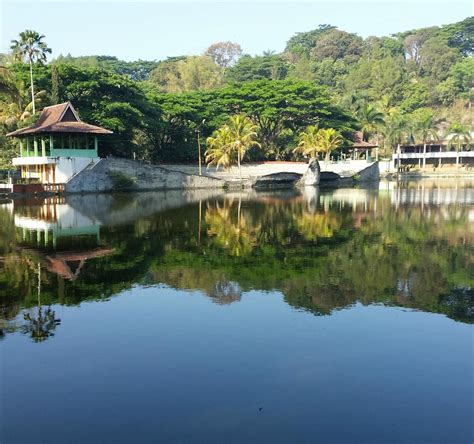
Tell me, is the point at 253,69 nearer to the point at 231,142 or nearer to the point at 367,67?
the point at 367,67

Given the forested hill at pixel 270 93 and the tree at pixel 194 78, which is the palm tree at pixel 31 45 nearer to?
the forested hill at pixel 270 93

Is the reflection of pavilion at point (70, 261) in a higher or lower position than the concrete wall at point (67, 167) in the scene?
lower

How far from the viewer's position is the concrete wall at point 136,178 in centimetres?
5241

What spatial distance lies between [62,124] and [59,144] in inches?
112

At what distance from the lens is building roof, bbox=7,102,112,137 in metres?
48.7

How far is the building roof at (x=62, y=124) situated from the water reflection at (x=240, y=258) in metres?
17.4

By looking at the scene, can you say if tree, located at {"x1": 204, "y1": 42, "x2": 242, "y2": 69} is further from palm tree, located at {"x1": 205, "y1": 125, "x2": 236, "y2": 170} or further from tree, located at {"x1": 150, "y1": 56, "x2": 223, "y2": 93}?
palm tree, located at {"x1": 205, "y1": 125, "x2": 236, "y2": 170}

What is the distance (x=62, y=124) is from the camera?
4947cm

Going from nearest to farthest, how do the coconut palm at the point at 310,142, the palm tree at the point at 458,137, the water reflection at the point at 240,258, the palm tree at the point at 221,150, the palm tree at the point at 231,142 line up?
the water reflection at the point at 240,258 < the palm tree at the point at 231,142 < the palm tree at the point at 221,150 < the coconut palm at the point at 310,142 < the palm tree at the point at 458,137

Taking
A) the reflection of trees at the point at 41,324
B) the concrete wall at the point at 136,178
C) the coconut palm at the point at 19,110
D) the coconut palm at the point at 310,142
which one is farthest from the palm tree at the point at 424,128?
the reflection of trees at the point at 41,324

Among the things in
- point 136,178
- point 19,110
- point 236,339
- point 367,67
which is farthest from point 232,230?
point 367,67

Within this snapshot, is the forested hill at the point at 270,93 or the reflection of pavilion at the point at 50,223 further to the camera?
the forested hill at the point at 270,93

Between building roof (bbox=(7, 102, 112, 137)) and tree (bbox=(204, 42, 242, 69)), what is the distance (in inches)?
4516

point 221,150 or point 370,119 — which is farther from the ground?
point 370,119
